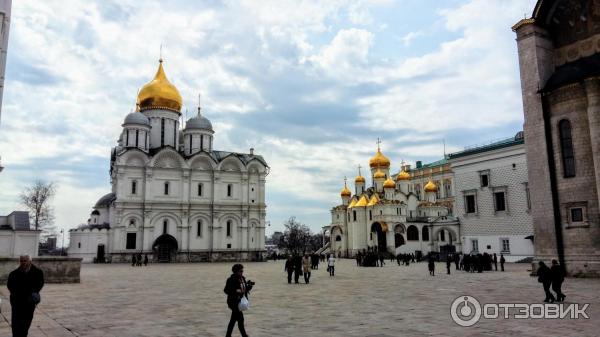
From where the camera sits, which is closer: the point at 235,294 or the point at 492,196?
the point at 235,294

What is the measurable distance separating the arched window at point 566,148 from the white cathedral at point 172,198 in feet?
112

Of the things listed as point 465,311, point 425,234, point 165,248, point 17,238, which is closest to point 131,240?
point 165,248

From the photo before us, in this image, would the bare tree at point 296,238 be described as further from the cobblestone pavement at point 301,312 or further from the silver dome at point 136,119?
the cobblestone pavement at point 301,312

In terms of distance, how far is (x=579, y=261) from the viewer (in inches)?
741

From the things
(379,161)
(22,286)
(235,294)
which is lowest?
(235,294)

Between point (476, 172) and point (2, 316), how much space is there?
33562 millimetres

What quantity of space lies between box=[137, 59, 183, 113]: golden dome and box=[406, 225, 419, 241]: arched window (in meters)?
30.4

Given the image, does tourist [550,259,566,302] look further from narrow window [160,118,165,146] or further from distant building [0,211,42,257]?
narrow window [160,118,165,146]

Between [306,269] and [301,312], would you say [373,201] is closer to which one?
[306,269]

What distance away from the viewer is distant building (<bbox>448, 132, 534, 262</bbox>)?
33.5 m

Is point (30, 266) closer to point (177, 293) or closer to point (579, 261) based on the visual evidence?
point (177, 293)

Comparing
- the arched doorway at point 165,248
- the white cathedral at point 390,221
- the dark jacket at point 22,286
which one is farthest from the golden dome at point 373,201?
the dark jacket at point 22,286

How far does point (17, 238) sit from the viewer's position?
21.6 meters

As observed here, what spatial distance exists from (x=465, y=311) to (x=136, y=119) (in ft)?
144
